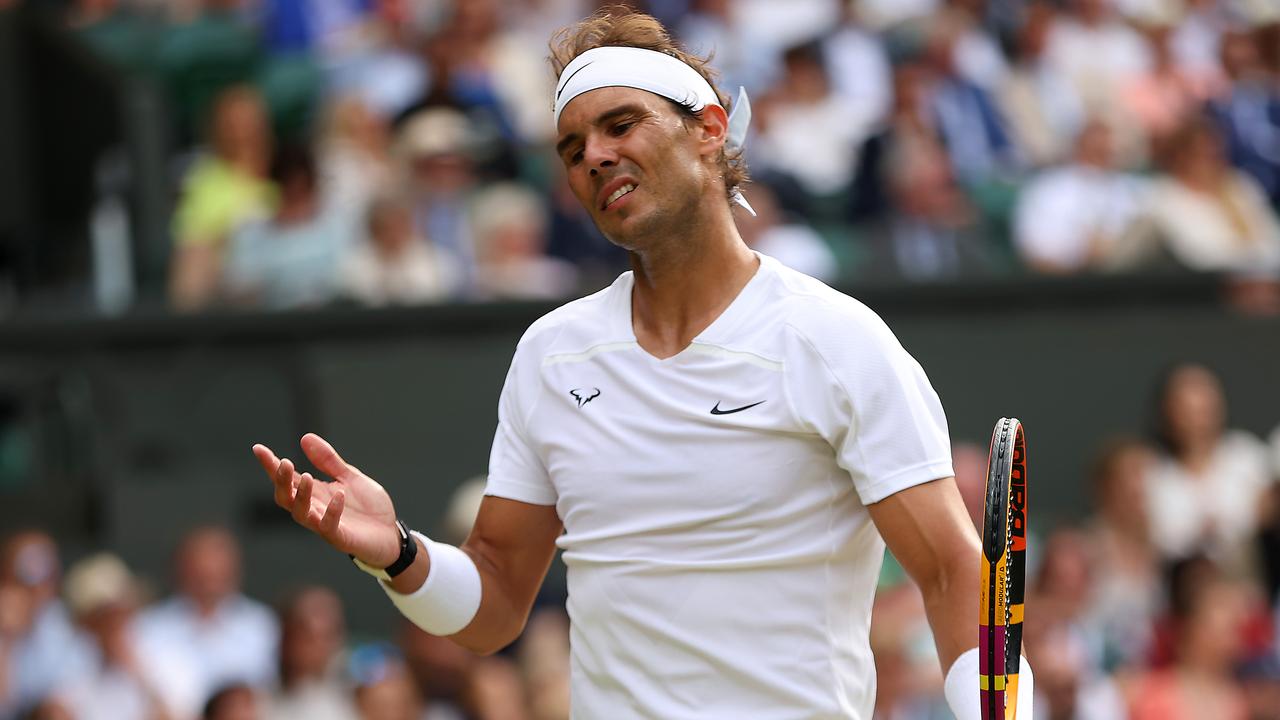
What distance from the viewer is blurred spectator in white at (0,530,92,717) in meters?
7.84

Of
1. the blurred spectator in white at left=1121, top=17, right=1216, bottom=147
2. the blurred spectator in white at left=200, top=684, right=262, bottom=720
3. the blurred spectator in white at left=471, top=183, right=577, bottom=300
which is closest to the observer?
the blurred spectator in white at left=200, top=684, right=262, bottom=720

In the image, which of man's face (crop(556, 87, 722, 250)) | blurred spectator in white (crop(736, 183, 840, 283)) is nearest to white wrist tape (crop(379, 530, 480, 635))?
man's face (crop(556, 87, 722, 250))

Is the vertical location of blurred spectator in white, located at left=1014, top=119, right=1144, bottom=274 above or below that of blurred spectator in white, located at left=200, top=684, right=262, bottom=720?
above

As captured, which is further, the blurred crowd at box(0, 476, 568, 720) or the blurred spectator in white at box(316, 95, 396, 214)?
the blurred spectator in white at box(316, 95, 396, 214)

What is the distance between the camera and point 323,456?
3.66m

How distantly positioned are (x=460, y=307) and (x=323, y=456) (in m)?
5.43

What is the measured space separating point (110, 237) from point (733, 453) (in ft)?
22.4

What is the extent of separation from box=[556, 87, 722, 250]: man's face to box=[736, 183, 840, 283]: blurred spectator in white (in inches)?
205

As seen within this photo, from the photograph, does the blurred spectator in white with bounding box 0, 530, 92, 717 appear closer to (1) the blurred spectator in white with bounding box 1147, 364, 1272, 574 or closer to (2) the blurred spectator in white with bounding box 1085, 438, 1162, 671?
(2) the blurred spectator in white with bounding box 1085, 438, 1162, 671

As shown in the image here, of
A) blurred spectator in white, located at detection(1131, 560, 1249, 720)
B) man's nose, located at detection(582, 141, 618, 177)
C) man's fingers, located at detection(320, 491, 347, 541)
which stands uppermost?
man's nose, located at detection(582, 141, 618, 177)

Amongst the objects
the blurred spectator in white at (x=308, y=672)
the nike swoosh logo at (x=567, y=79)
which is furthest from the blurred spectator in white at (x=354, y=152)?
the nike swoosh logo at (x=567, y=79)

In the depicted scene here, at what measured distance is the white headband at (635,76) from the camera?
12.1 feet

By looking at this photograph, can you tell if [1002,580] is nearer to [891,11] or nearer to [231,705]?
[231,705]

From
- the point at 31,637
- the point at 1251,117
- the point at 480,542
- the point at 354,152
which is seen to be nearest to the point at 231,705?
the point at 31,637
